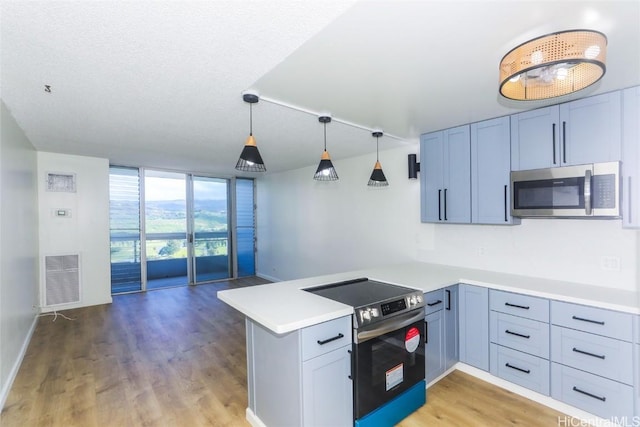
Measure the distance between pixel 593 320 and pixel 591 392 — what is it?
0.51 meters

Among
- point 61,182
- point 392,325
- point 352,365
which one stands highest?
point 61,182

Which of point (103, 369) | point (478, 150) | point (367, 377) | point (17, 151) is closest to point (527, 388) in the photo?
point (367, 377)

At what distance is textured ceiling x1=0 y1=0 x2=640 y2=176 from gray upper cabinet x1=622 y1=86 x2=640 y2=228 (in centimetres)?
13

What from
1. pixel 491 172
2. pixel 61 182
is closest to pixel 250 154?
pixel 491 172

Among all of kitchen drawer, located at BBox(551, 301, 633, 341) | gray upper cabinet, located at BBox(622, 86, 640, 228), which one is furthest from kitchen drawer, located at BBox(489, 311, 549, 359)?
gray upper cabinet, located at BBox(622, 86, 640, 228)

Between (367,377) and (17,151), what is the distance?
161 inches

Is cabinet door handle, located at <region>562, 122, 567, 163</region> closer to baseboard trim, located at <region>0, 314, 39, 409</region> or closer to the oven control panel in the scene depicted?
the oven control panel

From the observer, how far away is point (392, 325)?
1.99 m

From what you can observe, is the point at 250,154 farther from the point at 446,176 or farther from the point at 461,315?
Answer: the point at 461,315

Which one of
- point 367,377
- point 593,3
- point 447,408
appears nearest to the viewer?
point 593,3

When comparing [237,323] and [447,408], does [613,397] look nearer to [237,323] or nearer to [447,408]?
[447,408]

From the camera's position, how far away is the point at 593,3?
1.25 metres

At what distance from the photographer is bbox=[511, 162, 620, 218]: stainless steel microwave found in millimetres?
2096

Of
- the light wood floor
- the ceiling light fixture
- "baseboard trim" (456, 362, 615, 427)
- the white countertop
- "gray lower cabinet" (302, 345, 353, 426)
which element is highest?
the ceiling light fixture
